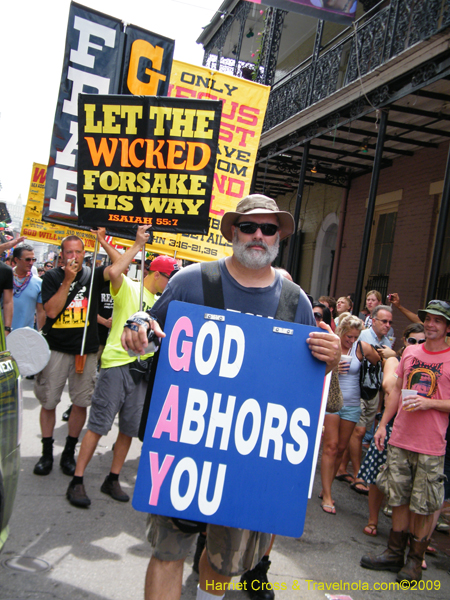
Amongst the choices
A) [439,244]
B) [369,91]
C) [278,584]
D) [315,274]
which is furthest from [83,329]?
[315,274]

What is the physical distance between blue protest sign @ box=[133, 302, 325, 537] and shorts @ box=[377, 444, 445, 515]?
→ 2004 millimetres

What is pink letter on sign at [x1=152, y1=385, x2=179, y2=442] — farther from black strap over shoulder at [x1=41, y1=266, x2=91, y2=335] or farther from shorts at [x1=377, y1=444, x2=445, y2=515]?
black strap over shoulder at [x1=41, y1=266, x2=91, y2=335]

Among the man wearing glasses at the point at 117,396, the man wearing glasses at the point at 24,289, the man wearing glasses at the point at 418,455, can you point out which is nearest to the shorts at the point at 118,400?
the man wearing glasses at the point at 117,396

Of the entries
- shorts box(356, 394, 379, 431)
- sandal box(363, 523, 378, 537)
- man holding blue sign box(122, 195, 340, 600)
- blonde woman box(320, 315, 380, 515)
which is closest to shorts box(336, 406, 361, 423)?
blonde woman box(320, 315, 380, 515)

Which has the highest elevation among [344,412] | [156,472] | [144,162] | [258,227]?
[144,162]

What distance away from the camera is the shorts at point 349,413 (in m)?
5.41

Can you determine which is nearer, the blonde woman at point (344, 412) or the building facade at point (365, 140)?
the blonde woman at point (344, 412)

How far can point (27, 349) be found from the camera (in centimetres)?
294

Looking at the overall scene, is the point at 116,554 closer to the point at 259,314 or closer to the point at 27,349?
the point at 27,349

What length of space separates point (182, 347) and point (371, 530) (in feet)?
10.6

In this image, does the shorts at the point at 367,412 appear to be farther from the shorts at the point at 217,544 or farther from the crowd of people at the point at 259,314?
the shorts at the point at 217,544

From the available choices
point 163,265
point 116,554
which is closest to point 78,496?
point 116,554

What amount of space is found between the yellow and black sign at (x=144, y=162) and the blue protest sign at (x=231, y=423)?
226 centimetres

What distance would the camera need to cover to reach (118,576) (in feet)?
10.9
